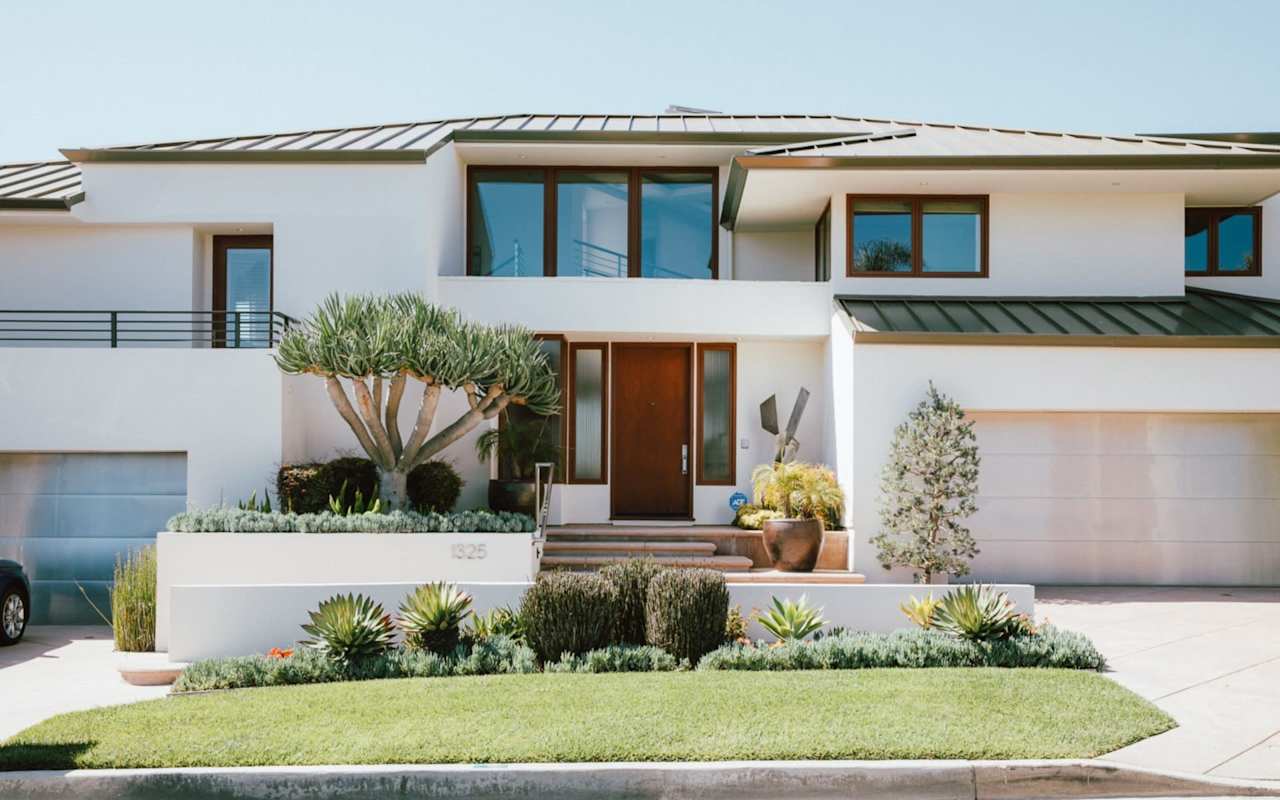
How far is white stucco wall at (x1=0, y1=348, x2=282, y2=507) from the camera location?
14.0 metres

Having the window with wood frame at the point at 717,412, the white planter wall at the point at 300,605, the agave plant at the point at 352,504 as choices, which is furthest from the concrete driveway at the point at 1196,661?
the agave plant at the point at 352,504

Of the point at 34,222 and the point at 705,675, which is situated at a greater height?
the point at 34,222

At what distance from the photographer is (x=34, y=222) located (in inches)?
611

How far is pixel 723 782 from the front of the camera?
6715mm

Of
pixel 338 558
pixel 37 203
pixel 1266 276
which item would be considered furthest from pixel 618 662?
pixel 1266 276

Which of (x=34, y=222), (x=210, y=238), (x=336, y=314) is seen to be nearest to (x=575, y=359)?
(x=336, y=314)

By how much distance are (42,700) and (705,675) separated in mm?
5720

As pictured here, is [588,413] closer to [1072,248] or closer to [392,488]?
[392,488]

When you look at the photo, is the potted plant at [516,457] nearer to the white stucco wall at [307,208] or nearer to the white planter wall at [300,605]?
the white stucco wall at [307,208]

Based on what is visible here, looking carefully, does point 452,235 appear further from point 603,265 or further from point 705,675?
point 705,675

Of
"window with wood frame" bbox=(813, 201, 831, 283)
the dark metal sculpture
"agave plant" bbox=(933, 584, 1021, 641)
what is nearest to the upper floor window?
"window with wood frame" bbox=(813, 201, 831, 283)

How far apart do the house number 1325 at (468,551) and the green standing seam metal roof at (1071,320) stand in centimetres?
552

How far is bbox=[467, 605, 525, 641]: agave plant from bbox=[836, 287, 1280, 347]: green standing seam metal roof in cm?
613

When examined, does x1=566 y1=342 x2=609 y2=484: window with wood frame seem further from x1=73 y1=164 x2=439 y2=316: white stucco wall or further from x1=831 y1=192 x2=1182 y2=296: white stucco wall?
x1=831 y1=192 x2=1182 y2=296: white stucco wall
